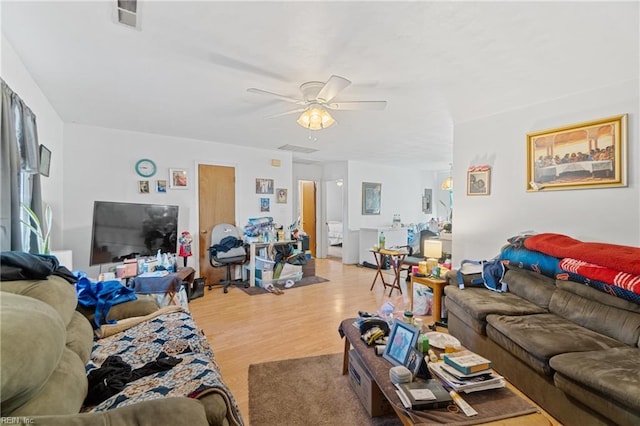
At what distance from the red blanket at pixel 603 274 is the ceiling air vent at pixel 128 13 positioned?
3.54 metres

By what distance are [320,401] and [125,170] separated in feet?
13.9

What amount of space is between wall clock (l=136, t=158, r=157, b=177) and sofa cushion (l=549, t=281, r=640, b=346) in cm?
526

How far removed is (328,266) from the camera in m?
6.66

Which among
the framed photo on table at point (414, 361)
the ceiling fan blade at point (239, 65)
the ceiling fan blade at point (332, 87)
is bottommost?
the framed photo on table at point (414, 361)

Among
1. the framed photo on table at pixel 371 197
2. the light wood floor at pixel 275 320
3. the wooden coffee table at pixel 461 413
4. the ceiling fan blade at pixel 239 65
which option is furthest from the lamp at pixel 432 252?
the framed photo on table at pixel 371 197

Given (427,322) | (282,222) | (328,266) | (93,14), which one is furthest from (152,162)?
(427,322)

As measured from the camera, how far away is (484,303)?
257cm

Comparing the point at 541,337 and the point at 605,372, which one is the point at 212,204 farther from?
the point at 605,372

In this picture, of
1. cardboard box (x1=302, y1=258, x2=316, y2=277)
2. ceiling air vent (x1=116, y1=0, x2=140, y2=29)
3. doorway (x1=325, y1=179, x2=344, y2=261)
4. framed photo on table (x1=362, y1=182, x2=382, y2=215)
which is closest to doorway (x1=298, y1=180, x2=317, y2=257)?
framed photo on table (x1=362, y1=182, x2=382, y2=215)

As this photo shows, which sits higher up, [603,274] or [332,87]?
[332,87]

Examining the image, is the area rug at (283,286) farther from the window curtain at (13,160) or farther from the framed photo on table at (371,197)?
the window curtain at (13,160)

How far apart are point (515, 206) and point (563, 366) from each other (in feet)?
6.86

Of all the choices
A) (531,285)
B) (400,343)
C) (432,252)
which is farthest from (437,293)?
(400,343)

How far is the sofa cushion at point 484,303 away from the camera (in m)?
2.43
